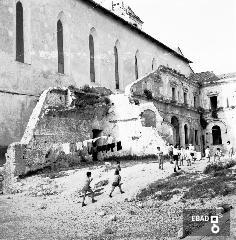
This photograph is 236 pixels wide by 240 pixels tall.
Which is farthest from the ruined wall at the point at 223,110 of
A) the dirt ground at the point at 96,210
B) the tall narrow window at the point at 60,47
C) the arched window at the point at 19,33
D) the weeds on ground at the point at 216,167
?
the weeds on ground at the point at 216,167

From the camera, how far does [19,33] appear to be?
23484 mm

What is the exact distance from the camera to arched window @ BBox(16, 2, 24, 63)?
76.3 ft

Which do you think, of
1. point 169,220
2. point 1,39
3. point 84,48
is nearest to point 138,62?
point 84,48

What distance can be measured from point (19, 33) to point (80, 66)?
5582 mm

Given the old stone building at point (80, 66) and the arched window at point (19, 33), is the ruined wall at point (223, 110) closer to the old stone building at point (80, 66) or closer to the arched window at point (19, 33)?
the old stone building at point (80, 66)

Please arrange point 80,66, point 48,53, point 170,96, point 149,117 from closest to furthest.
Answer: point 149,117 < point 48,53 < point 80,66 < point 170,96

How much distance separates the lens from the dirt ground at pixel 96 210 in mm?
8883

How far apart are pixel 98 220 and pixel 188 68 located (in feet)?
133

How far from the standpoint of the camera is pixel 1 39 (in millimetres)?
21891

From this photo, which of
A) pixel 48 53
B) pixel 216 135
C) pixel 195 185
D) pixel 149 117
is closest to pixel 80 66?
pixel 48 53

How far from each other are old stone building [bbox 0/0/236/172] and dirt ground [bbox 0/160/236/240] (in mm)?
4101

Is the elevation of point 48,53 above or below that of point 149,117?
above

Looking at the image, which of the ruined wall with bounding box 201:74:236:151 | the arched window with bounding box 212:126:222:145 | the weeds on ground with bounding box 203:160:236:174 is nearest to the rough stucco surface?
the ruined wall with bounding box 201:74:236:151

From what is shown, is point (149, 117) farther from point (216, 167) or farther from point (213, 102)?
point (213, 102)
